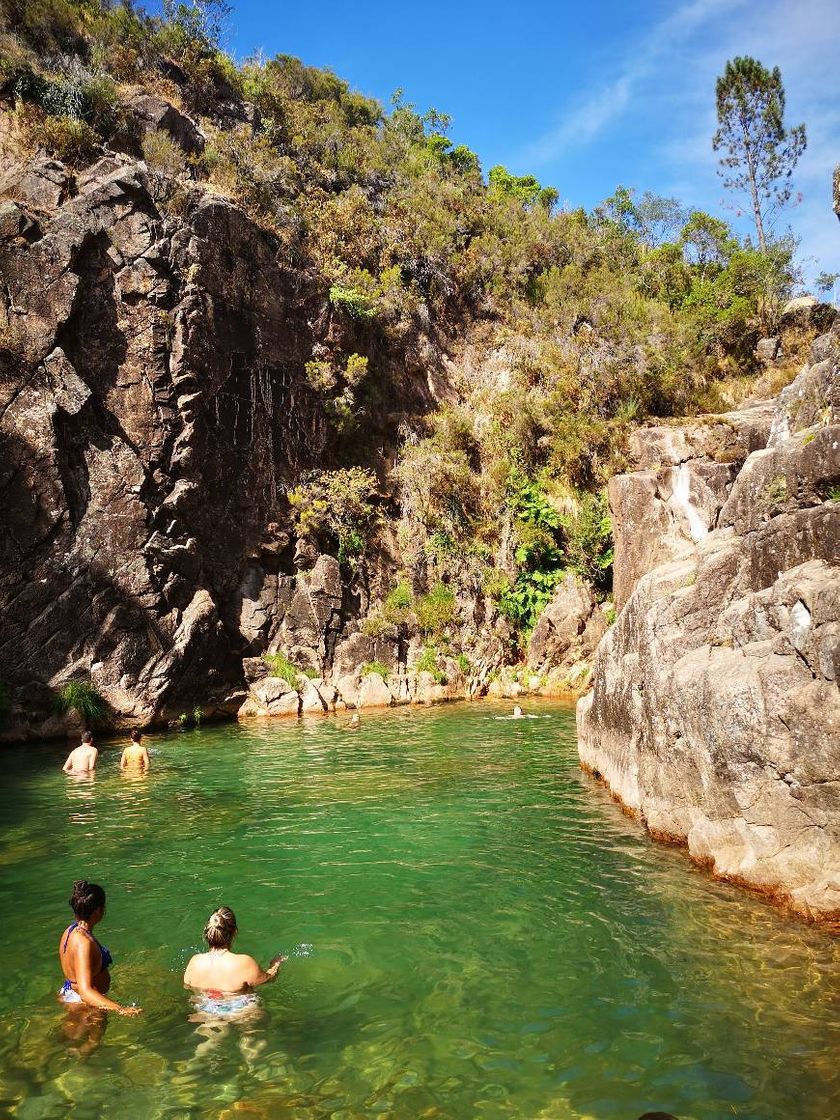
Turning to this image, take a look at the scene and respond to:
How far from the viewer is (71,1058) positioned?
559cm

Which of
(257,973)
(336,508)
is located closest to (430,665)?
(336,508)

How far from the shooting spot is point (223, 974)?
6445mm

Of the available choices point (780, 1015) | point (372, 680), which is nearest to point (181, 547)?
point (372, 680)

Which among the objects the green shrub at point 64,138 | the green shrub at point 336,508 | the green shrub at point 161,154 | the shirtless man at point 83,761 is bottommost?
the shirtless man at point 83,761

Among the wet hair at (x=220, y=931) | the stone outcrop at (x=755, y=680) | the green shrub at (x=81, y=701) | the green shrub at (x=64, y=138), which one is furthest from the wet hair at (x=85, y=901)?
the green shrub at (x=64, y=138)

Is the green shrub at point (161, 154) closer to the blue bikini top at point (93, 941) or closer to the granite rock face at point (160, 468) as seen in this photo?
the granite rock face at point (160, 468)

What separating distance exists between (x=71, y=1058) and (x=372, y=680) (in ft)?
67.9

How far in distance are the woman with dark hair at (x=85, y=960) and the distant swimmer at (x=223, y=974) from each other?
539mm

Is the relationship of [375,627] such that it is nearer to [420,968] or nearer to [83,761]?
[83,761]

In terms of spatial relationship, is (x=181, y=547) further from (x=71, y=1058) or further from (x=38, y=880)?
(x=71, y=1058)

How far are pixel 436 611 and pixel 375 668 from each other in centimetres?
355

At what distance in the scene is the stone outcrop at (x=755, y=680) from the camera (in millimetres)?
7402

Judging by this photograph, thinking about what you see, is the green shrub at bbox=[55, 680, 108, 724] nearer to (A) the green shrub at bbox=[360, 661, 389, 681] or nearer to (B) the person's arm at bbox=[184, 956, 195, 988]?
(A) the green shrub at bbox=[360, 661, 389, 681]

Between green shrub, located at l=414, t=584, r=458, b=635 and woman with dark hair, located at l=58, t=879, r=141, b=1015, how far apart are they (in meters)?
22.5
